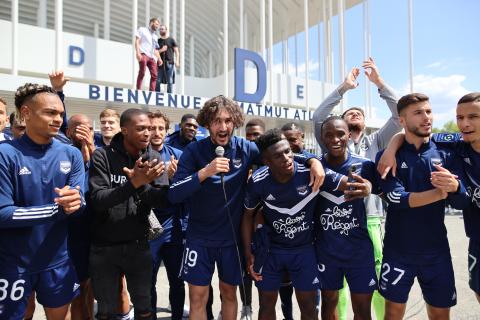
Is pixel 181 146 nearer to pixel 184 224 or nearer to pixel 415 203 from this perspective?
pixel 184 224

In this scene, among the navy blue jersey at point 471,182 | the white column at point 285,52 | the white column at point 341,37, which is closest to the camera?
the navy blue jersey at point 471,182

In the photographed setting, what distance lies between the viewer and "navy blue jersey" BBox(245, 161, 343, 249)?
116 inches

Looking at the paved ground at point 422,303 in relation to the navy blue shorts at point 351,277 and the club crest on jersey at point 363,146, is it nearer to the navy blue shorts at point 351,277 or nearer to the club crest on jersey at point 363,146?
the navy blue shorts at point 351,277

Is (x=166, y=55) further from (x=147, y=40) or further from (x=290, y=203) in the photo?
(x=290, y=203)

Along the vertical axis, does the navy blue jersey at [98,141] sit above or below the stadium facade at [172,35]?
below

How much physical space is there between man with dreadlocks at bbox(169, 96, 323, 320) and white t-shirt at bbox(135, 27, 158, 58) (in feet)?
29.2

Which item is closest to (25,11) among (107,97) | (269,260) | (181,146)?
(107,97)

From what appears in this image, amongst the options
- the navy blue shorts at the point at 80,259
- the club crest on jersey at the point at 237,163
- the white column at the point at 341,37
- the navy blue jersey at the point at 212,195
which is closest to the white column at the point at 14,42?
the navy blue shorts at the point at 80,259

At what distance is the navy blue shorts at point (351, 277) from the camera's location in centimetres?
290

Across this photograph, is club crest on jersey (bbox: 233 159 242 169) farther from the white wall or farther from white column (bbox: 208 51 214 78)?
white column (bbox: 208 51 214 78)

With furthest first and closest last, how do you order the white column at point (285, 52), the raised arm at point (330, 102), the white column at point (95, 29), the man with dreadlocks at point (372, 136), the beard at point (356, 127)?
the white column at point (285, 52), the white column at point (95, 29), the beard at point (356, 127), the raised arm at point (330, 102), the man with dreadlocks at point (372, 136)

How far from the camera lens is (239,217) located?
3.15 meters

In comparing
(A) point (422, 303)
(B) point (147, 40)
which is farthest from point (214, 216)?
(B) point (147, 40)

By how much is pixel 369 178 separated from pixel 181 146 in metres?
2.59
